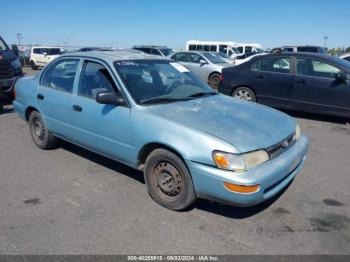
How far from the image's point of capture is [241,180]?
2967mm

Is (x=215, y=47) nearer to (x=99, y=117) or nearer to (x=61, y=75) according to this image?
(x=61, y=75)

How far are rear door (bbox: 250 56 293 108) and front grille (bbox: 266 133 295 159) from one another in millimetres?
4552

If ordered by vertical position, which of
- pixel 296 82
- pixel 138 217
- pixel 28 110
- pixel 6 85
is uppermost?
pixel 296 82

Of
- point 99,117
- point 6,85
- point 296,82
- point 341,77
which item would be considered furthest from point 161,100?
point 6,85

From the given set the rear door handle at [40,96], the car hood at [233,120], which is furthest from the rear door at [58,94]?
the car hood at [233,120]

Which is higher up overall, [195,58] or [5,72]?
[195,58]

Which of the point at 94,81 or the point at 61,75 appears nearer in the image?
the point at 94,81

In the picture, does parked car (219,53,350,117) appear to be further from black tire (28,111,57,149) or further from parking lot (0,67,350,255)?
black tire (28,111,57,149)

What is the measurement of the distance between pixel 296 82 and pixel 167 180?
5.46 meters

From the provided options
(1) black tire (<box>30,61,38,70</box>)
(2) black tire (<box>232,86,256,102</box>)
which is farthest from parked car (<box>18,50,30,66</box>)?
(2) black tire (<box>232,86,256,102</box>)

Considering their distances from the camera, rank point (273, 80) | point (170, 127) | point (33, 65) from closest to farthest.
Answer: point (170, 127) → point (273, 80) → point (33, 65)

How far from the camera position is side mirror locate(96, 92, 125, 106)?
3.78 m

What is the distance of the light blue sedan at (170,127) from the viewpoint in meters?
3.08

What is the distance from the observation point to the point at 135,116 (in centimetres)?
367
